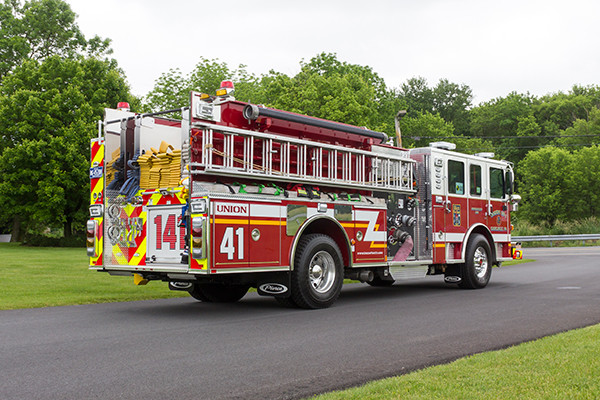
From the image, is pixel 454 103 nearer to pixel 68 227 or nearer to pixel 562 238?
pixel 562 238

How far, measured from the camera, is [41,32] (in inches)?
1768

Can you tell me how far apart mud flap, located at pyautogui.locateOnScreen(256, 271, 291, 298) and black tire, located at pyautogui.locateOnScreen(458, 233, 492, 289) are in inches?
192

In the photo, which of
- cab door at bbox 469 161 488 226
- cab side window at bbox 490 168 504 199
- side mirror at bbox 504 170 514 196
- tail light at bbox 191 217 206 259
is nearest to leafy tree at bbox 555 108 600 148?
side mirror at bbox 504 170 514 196

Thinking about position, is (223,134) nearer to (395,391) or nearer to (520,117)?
(395,391)

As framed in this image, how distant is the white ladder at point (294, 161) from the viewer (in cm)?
853

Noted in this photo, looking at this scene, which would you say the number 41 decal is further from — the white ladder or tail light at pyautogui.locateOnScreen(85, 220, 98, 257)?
tail light at pyautogui.locateOnScreen(85, 220, 98, 257)

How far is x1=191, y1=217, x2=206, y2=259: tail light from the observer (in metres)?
8.27

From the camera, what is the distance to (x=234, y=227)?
337 inches

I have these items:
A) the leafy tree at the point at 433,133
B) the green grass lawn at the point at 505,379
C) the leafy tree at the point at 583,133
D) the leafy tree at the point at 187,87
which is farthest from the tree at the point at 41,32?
the leafy tree at the point at 583,133

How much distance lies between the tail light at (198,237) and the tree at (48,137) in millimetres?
27408

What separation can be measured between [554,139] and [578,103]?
22.3 feet

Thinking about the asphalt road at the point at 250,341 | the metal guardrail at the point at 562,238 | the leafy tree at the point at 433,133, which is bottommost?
the asphalt road at the point at 250,341

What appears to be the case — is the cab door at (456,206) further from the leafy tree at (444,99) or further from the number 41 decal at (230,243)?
the leafy tree at (444,99)

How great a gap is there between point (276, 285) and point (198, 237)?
5.04 feet
